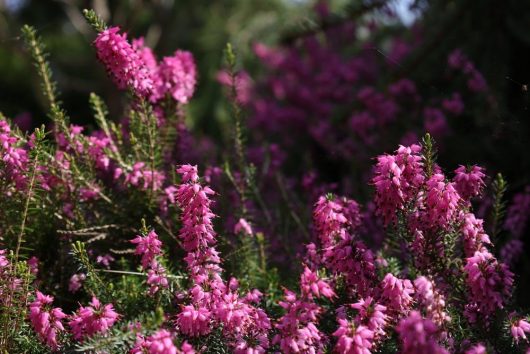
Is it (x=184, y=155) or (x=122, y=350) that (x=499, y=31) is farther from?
(x=122, y=350)

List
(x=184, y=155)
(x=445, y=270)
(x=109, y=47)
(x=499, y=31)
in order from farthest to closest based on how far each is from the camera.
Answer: (x=499, y=31)
(x=184, y=155)
(x=109, y=47)
(x=445, y=270)

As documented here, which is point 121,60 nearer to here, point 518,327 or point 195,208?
point 195,208

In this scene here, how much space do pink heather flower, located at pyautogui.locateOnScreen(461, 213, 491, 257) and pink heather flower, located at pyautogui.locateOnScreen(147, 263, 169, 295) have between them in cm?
94

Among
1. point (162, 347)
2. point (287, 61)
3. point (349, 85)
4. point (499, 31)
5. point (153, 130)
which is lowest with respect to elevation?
point (162, 347)

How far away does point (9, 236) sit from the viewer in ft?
7.47

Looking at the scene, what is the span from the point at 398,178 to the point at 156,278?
81 centimetres

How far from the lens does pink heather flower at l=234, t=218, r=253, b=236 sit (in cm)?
240

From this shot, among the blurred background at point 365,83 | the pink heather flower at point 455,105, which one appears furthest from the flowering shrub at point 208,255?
the pink heather flower at point 455,105

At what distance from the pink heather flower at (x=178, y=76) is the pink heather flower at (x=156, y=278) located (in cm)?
94

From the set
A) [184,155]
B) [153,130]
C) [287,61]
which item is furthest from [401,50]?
[153,130]

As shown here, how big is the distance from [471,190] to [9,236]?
1.66 meters

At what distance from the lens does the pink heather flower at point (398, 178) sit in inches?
69.4

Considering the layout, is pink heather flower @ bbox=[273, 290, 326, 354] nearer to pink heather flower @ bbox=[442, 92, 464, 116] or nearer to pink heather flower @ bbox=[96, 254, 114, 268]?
pink heather flower @ bbox=[96, 254, 114, 268]

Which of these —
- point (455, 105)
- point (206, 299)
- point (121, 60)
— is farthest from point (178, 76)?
point (455, 105)
